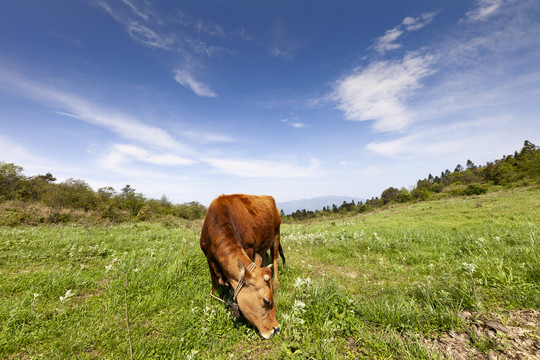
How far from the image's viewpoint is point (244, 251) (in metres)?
4.54

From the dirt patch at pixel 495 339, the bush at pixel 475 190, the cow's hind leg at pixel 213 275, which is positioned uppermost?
the bush at pixel 475 190

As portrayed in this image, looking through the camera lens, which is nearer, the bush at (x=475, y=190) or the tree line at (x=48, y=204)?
the tree line at (x=48, y=204)

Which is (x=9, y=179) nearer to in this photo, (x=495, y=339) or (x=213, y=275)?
(x=213, y=275)

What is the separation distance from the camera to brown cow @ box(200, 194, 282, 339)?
3684 mm

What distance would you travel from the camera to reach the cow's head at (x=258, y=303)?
364 centimetres

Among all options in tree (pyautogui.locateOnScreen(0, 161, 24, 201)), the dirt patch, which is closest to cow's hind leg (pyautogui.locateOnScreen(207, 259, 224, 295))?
the dirt patch

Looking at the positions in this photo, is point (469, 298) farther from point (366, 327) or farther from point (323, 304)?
point (323, 304)

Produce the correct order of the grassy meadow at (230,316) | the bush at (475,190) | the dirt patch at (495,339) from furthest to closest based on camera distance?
the bush at (475,190) → the grassy meadow at (230,316) → the dirt patch at (495,339)

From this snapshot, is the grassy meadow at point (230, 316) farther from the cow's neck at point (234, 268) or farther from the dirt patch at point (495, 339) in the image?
the cow's neck at point (234, 268)

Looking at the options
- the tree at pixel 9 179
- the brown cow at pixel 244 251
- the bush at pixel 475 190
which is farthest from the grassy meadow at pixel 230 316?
the bush at pixel 475 190

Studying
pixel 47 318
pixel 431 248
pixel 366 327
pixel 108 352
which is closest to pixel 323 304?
pixel 366 327

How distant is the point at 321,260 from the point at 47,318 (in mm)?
7951

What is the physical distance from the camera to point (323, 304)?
13.9ft

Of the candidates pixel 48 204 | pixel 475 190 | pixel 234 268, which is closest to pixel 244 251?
pixel 234 268
